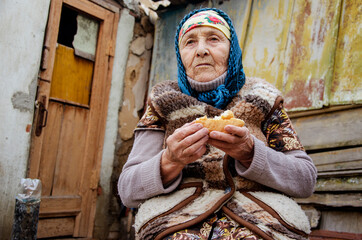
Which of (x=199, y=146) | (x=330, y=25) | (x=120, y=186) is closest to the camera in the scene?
(x=199, y=146)

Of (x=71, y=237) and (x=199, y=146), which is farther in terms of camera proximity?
(x=71, y=237)

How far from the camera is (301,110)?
3.45m

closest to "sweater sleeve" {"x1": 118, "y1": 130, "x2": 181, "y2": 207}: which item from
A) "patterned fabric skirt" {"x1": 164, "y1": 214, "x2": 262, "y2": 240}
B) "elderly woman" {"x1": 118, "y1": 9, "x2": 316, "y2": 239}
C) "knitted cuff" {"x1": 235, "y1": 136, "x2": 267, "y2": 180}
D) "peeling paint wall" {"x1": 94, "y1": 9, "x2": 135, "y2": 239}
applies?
"elderly woman" {"x1": 118, "y1": 9, "x2": 316, "y2": 239}

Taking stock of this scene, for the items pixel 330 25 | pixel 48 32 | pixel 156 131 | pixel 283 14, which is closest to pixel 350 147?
pixel 330 25

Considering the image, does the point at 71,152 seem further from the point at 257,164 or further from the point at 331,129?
the point at 257,164

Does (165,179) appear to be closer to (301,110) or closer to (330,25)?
(301,110)

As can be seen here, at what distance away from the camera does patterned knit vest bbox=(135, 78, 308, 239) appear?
1.40m

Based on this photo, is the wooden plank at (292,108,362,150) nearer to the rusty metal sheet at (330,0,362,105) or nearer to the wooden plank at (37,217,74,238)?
Answer: the rusty metal sheet at (330,0,362,105)

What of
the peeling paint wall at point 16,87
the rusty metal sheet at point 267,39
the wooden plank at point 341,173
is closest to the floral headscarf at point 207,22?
the wooden plank at point 341,173

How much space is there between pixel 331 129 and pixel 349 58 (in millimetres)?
702

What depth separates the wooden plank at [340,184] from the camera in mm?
2965

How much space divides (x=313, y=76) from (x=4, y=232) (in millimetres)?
3738

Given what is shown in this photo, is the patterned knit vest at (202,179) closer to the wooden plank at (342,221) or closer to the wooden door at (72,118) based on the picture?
the wooden plank at (342,221)

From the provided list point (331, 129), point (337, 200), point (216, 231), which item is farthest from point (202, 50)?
point (337, 200)
